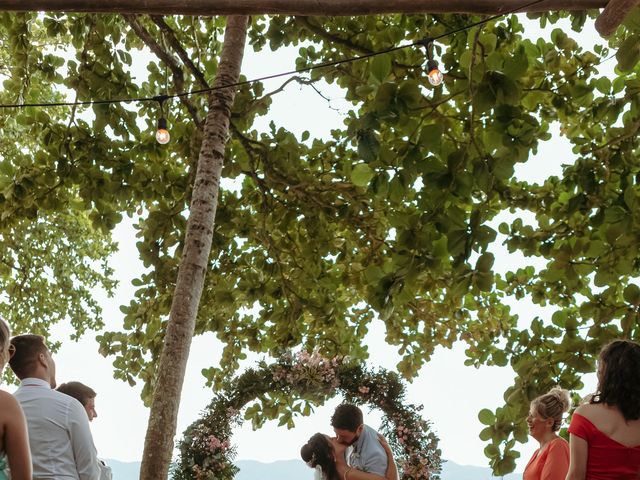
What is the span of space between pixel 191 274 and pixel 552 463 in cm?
211

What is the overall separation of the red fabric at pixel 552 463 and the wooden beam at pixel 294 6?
5.92ft

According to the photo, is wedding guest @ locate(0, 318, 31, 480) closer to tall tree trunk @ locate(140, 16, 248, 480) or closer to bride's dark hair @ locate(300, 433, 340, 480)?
tall tree trunk @ locate(140, 16, 248, 480)

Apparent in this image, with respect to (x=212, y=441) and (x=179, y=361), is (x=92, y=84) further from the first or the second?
(x=212, y=441)

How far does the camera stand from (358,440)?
12.6 feet

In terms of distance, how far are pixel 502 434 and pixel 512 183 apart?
3.05 metres

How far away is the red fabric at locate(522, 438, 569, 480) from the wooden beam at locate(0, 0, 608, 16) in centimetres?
180

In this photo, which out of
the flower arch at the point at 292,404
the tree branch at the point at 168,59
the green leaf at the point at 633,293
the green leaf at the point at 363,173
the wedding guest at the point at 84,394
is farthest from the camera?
the flower arch at the point at 292,404

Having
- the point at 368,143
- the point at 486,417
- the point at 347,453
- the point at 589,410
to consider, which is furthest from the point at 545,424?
the point at 368,143

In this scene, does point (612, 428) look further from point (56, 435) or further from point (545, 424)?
point (56, 435)

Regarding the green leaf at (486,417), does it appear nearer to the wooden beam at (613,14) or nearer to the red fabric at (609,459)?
the red fabric at (609,459)

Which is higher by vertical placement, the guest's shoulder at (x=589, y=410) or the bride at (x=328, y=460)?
the bride at (x=328, y=460)

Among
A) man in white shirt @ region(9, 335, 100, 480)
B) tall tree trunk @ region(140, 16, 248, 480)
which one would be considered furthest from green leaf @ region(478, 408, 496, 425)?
man in white shirt @ region(9, 335, 100, 480)

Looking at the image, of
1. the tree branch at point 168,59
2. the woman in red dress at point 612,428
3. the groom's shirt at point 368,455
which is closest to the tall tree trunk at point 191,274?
the tree branch at point 168,59

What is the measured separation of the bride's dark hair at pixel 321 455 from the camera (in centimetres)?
368
